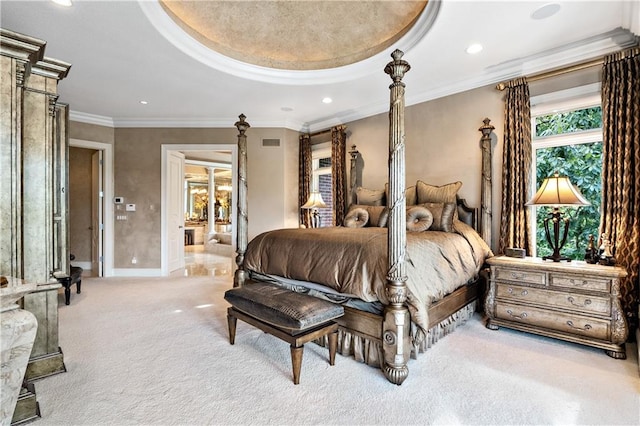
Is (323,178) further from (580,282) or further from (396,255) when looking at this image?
(580,282)

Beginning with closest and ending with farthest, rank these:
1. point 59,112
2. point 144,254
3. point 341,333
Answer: point 341,333
point 59,112
point 144,254

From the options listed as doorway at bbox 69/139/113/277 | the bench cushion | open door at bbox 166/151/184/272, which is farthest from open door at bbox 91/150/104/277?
the bench cushion

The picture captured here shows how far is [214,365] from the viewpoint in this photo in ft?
7.56

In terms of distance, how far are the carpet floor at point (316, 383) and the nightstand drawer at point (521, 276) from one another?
514 millimetres

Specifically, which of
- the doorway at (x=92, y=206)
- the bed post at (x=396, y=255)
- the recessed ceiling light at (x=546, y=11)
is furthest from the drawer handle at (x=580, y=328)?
the doorway at (x=92, y=206)

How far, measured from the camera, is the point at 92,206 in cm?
588

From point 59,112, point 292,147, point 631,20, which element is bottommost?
point 59,112

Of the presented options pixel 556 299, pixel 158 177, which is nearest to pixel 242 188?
pixel 158 177

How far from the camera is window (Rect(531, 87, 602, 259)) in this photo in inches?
121

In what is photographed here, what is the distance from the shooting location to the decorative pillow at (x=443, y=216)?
332cm

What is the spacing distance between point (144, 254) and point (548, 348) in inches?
236

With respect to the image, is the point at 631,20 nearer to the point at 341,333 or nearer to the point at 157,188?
the point at 341,333

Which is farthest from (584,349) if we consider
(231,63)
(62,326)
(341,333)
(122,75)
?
(122,75)

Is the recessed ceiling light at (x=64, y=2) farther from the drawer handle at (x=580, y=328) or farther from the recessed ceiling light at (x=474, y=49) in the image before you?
the drawer handle at (x=580, y=328)
